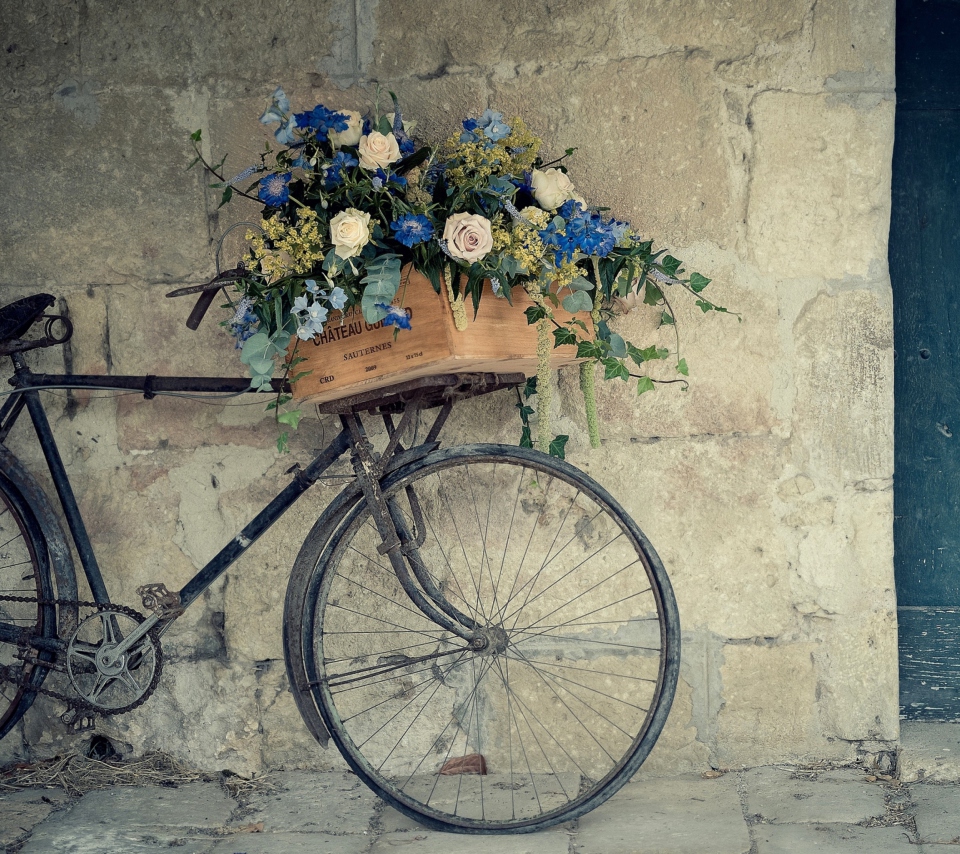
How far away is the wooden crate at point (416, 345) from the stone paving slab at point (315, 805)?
117 cm

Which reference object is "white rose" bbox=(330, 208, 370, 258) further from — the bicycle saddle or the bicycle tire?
the bicycle tire

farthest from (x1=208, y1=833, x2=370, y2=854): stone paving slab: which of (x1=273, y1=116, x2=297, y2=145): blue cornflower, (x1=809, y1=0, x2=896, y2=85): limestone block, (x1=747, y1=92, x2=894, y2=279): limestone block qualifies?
(x1=809, y1=0, x2=896, y2=85): limestone block

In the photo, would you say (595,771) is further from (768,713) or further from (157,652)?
(157,652)

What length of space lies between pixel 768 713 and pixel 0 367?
2.53m

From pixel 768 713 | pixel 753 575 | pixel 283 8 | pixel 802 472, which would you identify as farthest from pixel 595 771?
pixel 283 8

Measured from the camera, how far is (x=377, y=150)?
2277 mm

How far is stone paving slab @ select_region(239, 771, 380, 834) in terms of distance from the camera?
2.75 meters

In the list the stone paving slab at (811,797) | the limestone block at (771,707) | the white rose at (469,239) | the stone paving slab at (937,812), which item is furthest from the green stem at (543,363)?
the stone paving slab at (937,812)

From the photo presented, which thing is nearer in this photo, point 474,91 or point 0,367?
point 474,91

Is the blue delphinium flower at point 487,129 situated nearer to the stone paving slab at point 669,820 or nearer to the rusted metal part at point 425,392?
the rusted metal part at point 425,392

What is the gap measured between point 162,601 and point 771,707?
176cm

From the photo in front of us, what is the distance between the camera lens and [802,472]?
2.90 meters

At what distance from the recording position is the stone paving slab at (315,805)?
9.02ft

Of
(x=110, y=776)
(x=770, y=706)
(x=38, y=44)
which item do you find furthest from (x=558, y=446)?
(x=38, y=44)
